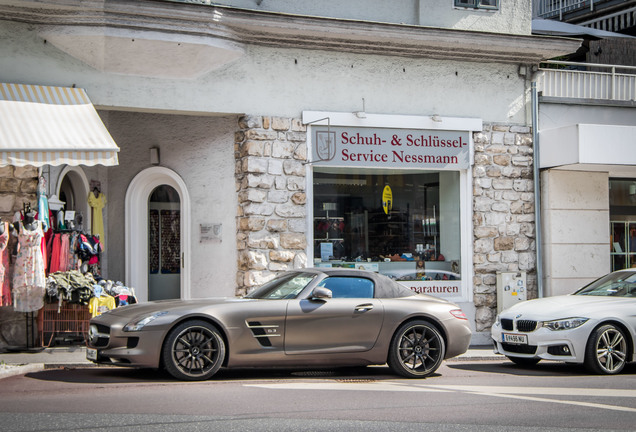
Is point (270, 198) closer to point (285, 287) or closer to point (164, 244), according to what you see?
point (164, 244)

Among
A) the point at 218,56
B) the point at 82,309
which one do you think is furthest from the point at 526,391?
the point at 218,56

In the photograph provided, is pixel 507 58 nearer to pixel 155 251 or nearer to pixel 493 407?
pixel 155 251

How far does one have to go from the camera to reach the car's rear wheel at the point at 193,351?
9.62 metres

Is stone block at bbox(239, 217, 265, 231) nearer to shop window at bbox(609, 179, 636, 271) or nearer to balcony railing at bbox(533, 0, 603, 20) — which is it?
shop window at bbox(609, 179, 636, 271)

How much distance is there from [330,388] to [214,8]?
6992 millimetres

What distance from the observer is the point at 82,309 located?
12828 millimetres

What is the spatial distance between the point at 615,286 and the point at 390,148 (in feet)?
15.7

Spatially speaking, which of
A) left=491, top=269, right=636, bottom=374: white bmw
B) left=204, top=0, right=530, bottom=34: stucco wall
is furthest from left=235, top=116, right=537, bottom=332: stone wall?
left=491, top=269, right=636, bottom=374: white bmw

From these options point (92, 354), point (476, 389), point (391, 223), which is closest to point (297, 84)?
point (391, 223)

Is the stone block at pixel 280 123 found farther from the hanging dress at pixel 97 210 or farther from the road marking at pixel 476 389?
the road marking at pixel 476 389

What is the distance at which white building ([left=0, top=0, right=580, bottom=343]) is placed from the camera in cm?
1393

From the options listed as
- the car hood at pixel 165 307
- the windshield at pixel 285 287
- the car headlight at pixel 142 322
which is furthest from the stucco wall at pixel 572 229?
the car headlight at pixel 142 322

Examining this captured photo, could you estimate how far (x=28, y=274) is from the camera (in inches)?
488

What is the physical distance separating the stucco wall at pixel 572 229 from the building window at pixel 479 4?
10.8 feet
